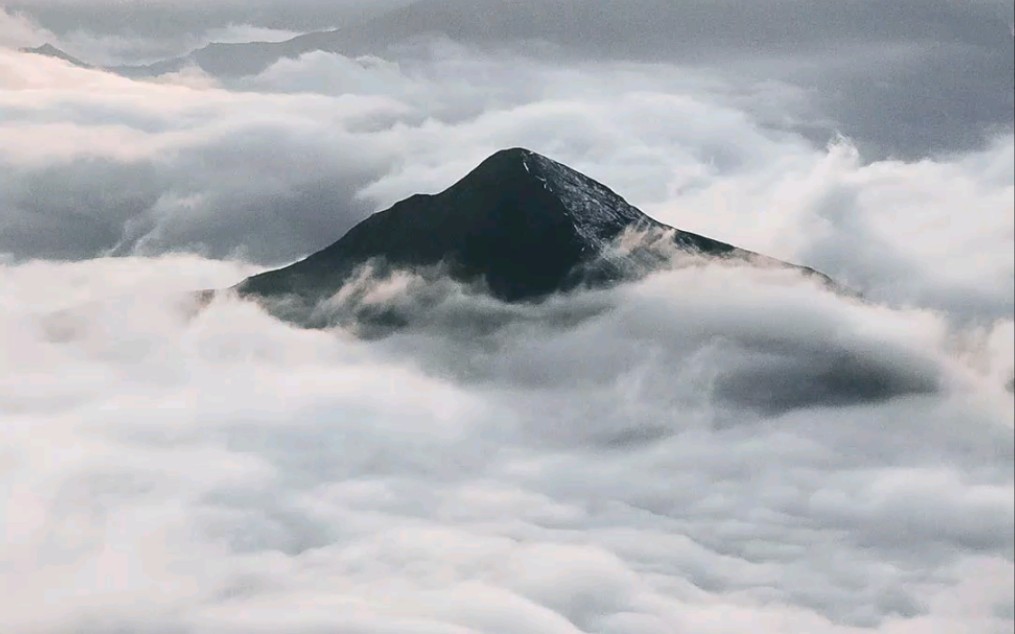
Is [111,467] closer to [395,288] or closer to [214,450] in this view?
[214,450]

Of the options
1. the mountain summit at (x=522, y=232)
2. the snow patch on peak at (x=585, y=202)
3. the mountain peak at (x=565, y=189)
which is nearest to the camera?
the mountain summit at (x=522, y=232)

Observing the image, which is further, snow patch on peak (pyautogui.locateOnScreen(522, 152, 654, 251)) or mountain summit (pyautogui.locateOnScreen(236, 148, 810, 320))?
snow patch on peak (pyautogui.locateOnScreen(522, 152, 654, 251))

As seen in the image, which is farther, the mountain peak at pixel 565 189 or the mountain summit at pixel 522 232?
the mountain peak at pixel 565 189

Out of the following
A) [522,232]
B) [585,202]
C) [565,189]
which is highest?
[565,189]

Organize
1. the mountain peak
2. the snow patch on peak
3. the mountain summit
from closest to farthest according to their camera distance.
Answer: the mountain summit < the mountain peak < the snow patch on peak

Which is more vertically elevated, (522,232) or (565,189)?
(565,189)

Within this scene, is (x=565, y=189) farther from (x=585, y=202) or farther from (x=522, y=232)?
(x=522, y=232)

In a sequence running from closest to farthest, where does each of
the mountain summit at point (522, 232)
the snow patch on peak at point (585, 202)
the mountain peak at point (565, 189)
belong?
the mountain summit at point (522, 232) < the mountain peak at point (565, 189) < the snow patch on peak at point (585, 202)

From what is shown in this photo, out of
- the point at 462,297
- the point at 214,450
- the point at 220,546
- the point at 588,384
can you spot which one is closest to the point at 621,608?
the point at 220,546

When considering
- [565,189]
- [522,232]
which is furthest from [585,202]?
[522,232]
